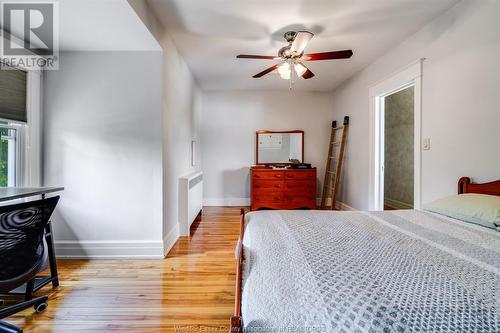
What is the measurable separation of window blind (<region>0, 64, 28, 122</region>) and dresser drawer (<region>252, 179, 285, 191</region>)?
10.4 feet

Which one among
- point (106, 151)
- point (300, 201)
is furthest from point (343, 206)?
point (106, 151)

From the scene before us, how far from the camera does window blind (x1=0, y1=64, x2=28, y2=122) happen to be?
204cm

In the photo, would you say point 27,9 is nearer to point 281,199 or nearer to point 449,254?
point 449,254

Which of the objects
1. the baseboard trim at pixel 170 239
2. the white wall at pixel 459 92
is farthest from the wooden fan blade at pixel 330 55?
the baseboard trim at pixel 170 239

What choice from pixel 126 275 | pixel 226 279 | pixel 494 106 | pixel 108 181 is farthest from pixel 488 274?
pixel 108 181

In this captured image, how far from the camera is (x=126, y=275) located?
2104 mm

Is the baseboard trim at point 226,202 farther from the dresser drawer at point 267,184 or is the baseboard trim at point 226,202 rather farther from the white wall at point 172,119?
the white wall at point 172,119

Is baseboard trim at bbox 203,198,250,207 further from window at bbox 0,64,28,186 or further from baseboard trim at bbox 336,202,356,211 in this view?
window at bbox 0,64,28,186

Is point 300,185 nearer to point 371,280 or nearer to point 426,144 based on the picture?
point 426,144

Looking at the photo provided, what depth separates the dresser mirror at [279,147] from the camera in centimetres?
484

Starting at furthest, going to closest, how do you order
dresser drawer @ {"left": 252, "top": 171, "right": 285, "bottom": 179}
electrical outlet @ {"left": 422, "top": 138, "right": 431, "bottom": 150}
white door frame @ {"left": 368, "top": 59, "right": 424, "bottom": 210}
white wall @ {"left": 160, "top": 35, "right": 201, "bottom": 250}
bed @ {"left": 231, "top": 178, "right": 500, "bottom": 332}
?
1. dresser drawer @ {"left": 252, "top": 171, "right": 285, "bottom": 179}
2. white door frame @ {"left": 368, "top": 59, "right": 424, "bottom": 210}
3. white wall @ {"left": 160, "top": 35, "right": 201, "bottom": 250}
4. electrical outlet @ {"left": 422, "top": 138, "right": 431, "bottom": 150}
5. bed @ {"left": 231, "top": 178, "right": 500, "bottom": 332}

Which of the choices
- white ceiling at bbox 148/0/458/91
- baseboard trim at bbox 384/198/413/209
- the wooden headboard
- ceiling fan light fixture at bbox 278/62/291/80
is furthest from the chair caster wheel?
baseboard trim at bbox 384/198/413/209

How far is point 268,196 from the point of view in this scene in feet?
14.1

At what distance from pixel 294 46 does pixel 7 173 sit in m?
2.97
